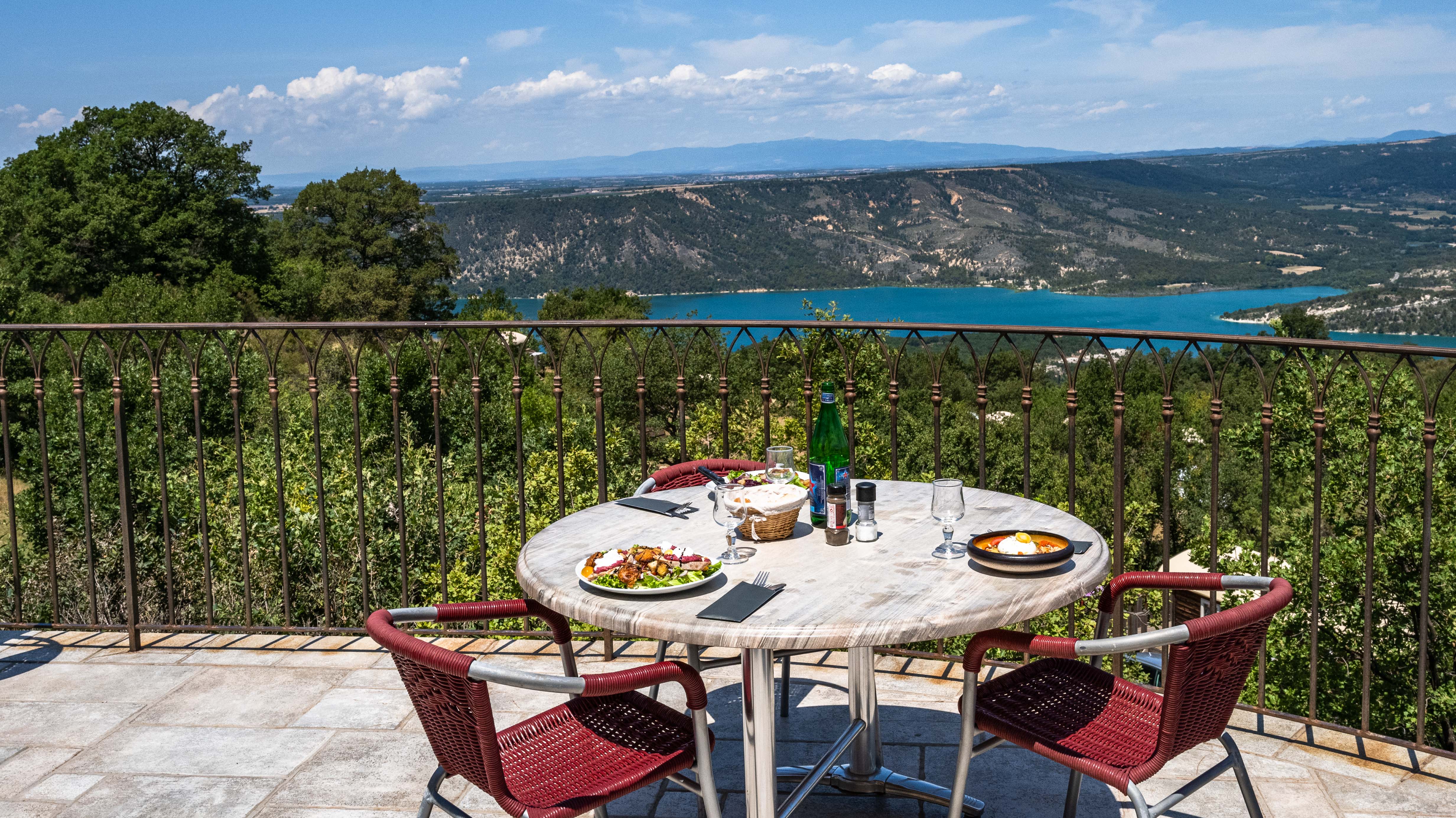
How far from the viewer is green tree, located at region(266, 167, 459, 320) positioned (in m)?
43.3

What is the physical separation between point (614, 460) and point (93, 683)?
945 inches

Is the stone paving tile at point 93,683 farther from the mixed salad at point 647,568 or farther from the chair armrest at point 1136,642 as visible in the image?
the chair armrest at point 1136,642

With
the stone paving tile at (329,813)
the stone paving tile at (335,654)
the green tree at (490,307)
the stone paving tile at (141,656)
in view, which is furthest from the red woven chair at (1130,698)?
the green tree at (490,307)

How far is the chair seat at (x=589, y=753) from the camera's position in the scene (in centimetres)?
179

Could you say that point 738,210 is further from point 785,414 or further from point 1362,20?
point 785,414

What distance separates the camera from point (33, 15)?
6888 centimetres

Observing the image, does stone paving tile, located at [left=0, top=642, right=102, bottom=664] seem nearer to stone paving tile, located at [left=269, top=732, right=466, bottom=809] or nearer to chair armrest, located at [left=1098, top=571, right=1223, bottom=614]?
stone paving tile, located at [left=269, top=732, right=466, bottom=809]

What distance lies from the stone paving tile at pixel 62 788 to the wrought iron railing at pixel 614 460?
90 cm

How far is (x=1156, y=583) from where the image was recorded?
2125mm

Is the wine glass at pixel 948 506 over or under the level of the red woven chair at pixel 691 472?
over

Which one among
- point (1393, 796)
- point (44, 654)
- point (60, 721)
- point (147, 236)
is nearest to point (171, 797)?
point (60, 721)

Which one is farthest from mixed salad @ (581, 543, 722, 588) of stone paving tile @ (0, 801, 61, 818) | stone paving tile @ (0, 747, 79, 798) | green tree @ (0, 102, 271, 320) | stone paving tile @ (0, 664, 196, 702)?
green tree @ (0, 102, 271, 320)

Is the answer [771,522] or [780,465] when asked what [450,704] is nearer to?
[771,522]

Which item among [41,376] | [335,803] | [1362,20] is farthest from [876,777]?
[1362,20]
